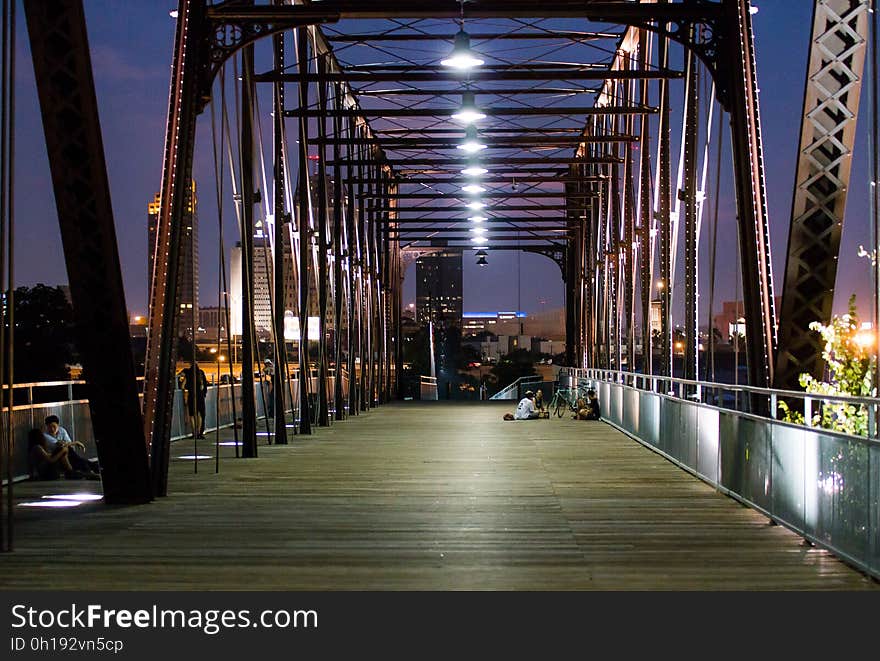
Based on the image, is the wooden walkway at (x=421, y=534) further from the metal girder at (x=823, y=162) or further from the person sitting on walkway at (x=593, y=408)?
the person sitting on walkway at (x=593, y=408)

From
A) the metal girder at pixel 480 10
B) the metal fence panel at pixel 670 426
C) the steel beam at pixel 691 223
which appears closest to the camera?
the metal girder at pixel 480 10

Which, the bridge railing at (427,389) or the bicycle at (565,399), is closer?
the bicycle at (565,399)

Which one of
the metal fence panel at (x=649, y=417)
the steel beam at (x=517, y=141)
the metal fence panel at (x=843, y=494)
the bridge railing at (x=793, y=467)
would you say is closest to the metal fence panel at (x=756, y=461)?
the bridge railing at (x=793, y=467)

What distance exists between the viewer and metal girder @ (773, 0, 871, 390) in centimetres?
1111

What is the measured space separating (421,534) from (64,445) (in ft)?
19.8

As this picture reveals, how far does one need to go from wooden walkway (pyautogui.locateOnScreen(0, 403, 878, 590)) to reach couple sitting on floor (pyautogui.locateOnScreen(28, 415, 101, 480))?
1.02 ft

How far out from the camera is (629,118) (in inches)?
1258

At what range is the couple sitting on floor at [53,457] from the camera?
45.7 ft

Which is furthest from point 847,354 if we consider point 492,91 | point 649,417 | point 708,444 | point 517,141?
point 517,141

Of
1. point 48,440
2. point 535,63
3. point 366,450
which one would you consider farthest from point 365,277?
point 48,440

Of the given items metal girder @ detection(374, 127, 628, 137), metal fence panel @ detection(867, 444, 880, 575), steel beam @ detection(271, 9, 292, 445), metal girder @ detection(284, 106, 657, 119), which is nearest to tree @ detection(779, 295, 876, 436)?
metal fence panel @ detection(867, 444, 880, 575)

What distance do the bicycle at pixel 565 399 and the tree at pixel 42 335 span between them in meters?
19.2

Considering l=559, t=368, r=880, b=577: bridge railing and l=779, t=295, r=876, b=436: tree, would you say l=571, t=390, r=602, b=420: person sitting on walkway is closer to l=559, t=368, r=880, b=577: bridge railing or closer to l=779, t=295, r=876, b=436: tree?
l=559, t=368, r=880, b=577: bridge railing
